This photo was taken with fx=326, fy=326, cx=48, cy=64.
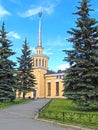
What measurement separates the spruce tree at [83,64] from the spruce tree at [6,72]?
1527cm

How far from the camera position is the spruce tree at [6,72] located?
140 ft

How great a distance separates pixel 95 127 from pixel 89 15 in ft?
57.2

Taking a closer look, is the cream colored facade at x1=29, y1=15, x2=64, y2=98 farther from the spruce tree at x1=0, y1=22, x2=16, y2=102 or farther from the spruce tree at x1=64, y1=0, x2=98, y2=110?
the spruce tree at x1=64, y1=0, x2=98, y2=110

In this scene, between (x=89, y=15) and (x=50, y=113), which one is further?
(x=89, y=15)

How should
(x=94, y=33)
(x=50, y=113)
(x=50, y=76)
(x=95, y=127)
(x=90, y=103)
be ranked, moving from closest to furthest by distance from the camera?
(x=95, y=127), (x=50, y=113), (x=90, y=103), (x=94, y=33), (x=50, y=76)

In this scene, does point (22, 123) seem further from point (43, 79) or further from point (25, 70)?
point (43, 79)

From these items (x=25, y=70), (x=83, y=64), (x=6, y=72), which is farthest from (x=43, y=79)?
(x=83, y=64)

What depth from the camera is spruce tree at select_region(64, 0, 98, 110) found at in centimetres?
2777

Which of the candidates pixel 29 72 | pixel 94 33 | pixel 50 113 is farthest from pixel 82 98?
pixel 29 72

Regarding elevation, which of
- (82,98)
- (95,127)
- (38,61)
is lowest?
(95,127)

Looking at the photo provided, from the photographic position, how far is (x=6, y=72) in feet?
141

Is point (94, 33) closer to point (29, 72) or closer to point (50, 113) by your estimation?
point (50, 113)

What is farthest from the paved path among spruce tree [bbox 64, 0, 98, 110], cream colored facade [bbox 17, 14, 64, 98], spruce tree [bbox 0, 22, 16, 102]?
cream colored facade [bbox 17, 14, 64, 98]

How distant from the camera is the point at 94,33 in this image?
97.0 ft
